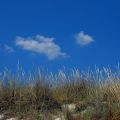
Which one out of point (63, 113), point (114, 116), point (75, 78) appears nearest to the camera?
point (114, 116)

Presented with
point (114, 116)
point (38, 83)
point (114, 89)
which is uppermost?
point (38, 83)

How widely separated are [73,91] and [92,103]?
133 centimetres

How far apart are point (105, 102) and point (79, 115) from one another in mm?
862

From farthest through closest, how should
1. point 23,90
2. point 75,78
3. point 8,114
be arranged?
point 75,78 → point 23,90 → point 8,114

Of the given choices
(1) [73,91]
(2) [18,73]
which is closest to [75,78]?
(1) [73,91]

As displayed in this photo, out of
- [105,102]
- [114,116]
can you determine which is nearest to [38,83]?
[105,102]

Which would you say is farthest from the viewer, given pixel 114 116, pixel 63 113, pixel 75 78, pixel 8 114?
pixel 75 78

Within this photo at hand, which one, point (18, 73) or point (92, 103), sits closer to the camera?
point (92, 103)

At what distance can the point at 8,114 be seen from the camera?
10.3 meters

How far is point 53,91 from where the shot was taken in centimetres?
1117

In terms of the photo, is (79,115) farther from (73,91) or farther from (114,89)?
(73,91)

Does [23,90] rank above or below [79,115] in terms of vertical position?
above

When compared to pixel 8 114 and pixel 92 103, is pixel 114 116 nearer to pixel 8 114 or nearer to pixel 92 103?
pixel 92 103

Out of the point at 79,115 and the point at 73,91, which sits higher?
the point at 73,91
